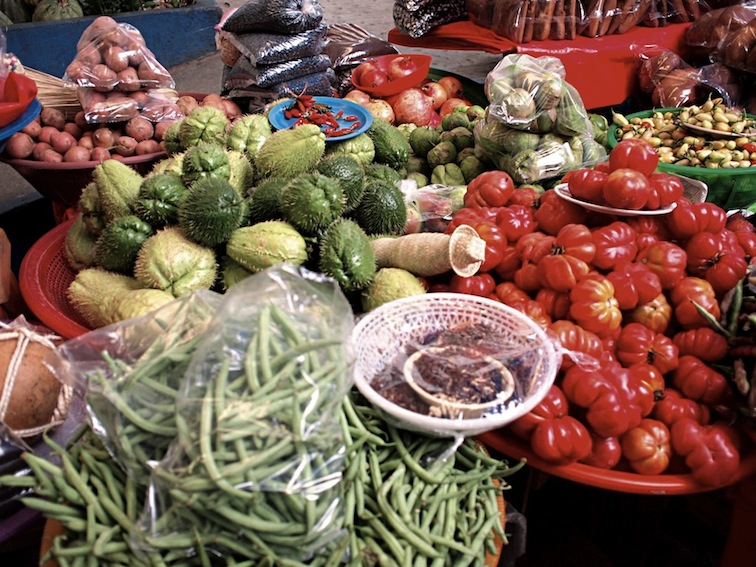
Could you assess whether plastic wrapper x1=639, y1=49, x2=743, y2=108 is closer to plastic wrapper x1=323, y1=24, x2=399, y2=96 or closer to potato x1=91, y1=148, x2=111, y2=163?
plastic wrapper x1=323, y1=24, x2=399, y2=96

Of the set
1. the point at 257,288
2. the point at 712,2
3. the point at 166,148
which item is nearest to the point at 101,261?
the point at 166,148

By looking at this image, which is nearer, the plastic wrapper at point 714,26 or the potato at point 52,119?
the potato at point 52,119

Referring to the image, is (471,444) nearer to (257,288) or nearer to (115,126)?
(257,288)

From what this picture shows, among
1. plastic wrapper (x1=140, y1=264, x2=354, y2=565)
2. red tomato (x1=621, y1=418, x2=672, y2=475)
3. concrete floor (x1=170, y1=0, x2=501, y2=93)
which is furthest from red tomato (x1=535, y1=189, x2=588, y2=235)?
concrete floor (x1=170, y1=0, x2=501, y2=93)

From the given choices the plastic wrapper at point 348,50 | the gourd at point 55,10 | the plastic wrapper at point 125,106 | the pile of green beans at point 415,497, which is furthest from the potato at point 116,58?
the gourd at point 55,10

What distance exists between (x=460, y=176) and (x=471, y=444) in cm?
189

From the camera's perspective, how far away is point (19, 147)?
2988 mm

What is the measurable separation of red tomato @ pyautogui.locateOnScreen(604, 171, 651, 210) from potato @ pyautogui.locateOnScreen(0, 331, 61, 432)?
190cm

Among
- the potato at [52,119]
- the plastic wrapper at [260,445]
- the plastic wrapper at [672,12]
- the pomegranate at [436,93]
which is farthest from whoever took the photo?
the plastic wrapper at [672,12]

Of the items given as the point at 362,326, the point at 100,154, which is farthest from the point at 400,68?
the point at 362,326

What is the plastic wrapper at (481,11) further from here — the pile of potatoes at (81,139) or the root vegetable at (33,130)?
the root vegetable at (33,130)

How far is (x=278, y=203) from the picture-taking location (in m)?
2.13

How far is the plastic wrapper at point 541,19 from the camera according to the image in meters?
4.18

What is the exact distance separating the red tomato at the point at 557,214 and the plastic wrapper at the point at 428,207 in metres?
0.49
